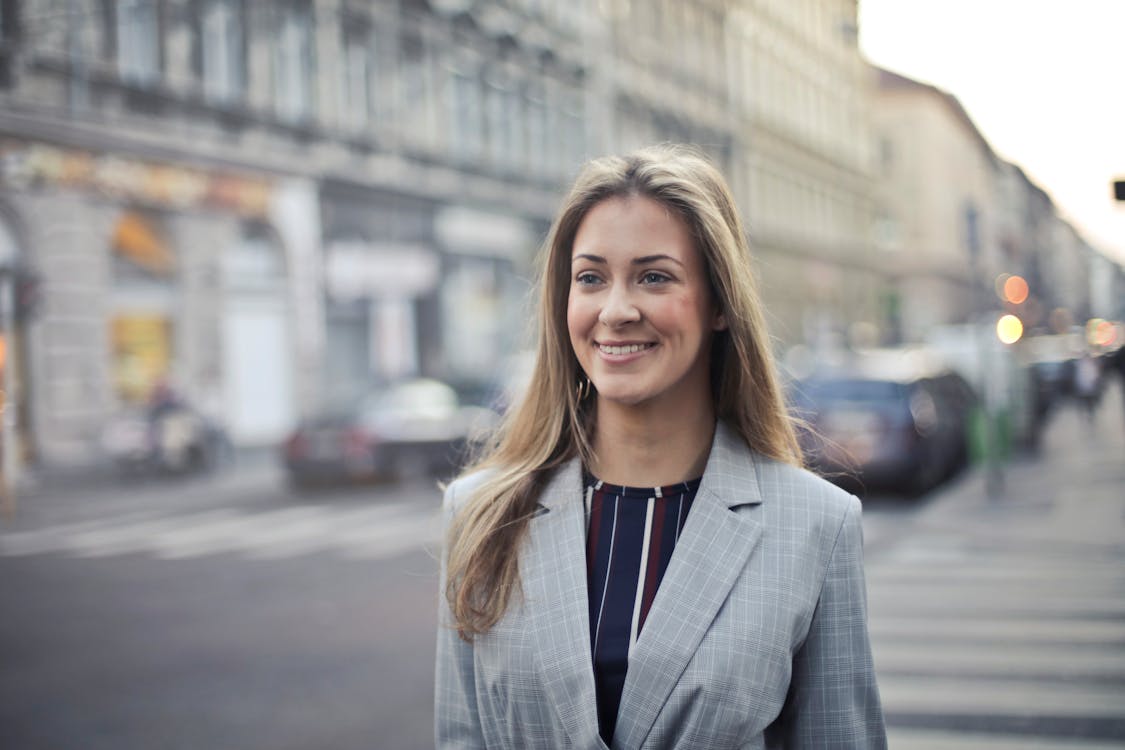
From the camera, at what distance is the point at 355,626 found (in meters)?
7.96

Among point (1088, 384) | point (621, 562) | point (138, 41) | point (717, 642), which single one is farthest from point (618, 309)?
point (1088, 384)

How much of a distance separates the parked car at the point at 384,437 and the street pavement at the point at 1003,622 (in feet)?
24.7

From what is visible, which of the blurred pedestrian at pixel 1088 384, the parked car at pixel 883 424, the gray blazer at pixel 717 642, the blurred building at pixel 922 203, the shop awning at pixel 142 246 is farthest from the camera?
the blurred building at pixel 922 203

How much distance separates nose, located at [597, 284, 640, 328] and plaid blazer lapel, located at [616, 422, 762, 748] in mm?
321

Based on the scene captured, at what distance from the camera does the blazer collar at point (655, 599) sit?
2059 mm

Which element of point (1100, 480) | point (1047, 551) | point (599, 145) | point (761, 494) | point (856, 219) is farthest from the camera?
point (856, 219)

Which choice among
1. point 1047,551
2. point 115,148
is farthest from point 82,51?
point 1047,551

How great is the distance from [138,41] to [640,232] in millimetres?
20541

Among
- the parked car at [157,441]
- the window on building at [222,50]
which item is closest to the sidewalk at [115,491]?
the parked car at [157,441]

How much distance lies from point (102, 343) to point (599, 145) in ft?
61.0

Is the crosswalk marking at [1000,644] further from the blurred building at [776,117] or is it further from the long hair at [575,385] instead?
the blurred building at [776,117]

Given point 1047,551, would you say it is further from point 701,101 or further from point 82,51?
point 701,101

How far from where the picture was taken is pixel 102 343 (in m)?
19.9

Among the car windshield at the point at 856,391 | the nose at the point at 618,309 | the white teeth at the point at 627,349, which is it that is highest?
the nose at the point at 618,309
